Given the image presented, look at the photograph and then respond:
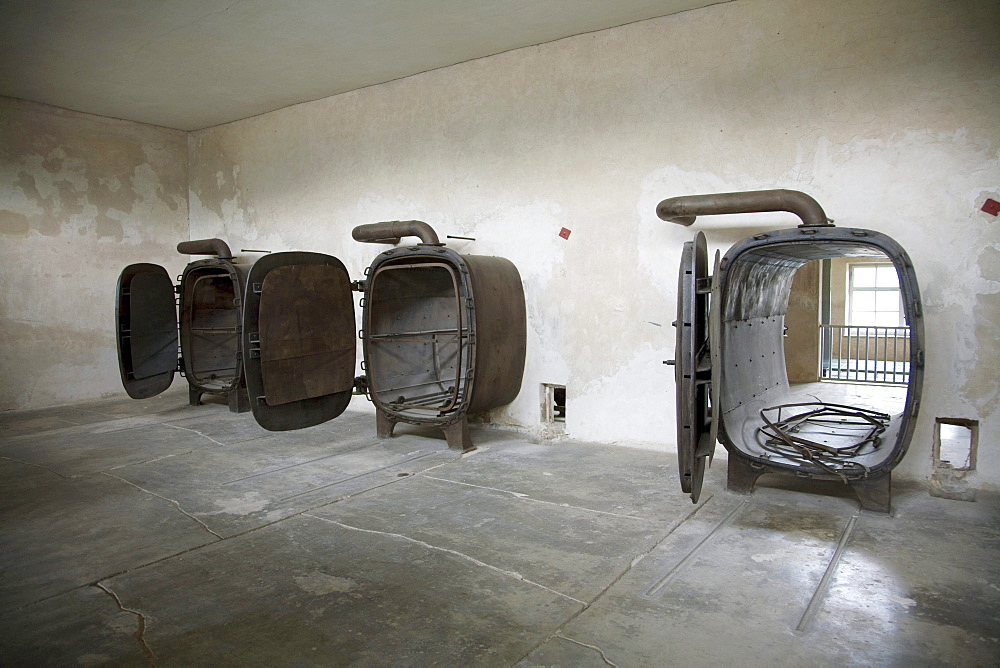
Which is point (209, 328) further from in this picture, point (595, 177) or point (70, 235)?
point (595, 177)

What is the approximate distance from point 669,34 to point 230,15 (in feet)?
9.98

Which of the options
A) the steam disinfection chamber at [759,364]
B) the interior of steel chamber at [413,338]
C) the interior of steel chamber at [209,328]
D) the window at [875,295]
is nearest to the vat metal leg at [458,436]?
the interior of steel chamber at [413,338]

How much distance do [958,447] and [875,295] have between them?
28.8 feet

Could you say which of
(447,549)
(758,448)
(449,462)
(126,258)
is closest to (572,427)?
(449,462)

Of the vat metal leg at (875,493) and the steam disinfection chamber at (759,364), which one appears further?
the vat metal leg at (875,493)

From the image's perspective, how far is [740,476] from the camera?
139 inches

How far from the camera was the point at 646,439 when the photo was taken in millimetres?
4566

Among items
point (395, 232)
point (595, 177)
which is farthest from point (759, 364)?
point (395, 232)

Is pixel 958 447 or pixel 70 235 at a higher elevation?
pixel 70 235

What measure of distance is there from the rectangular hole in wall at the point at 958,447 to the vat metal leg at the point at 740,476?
1078mm

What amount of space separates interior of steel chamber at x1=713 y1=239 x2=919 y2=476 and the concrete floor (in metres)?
0.25

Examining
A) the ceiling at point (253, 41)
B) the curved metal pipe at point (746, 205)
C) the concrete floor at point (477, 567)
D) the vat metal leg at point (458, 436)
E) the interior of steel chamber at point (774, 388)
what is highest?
the ceiling at point (253, 41)

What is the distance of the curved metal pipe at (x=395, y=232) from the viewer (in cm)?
509

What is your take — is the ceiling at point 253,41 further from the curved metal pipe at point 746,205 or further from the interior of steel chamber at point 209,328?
the interior of steel chamber at point 209,328
